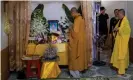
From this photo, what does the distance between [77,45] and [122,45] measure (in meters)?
1.00

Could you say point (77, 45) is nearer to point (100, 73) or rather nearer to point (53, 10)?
point (100, 73)

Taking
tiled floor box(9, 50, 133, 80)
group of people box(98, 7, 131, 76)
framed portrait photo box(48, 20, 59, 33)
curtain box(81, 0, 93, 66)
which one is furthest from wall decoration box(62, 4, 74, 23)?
tiled floor box(9, 50, 133, 80)

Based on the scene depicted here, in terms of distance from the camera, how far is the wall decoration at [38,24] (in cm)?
505

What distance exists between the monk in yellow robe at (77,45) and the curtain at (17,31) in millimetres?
1000

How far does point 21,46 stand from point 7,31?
18.0 inches

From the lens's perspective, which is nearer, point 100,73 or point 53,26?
point 100,73

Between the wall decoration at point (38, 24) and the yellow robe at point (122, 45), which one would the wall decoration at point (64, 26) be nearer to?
the wall decoration at point (38, 24)

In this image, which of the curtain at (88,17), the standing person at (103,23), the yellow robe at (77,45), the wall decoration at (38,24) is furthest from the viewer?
the standing person at (103,23)

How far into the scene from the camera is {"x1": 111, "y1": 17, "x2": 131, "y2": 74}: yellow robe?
461 centimetres

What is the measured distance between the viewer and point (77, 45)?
4422 millimetres

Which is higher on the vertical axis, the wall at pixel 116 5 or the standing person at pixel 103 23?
the wall at pixel 116 5

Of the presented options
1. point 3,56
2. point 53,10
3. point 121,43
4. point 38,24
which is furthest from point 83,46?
point 3,56

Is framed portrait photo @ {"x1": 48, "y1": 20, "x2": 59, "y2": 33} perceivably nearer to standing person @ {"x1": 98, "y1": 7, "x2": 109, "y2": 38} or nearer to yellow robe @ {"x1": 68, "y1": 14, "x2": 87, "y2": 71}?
yellow robe @ {"x1": 68, "y1": 14, "x2": 87, "y2": 71}

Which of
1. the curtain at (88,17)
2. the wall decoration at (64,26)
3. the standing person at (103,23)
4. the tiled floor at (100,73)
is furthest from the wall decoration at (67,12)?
the standing person at (103,23)
